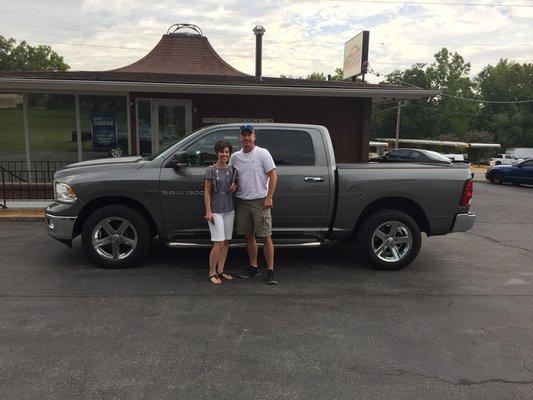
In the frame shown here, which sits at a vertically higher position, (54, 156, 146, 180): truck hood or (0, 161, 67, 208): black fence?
(54, 156, 146, 180): truck hood

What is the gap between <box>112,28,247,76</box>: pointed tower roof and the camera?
750 inches

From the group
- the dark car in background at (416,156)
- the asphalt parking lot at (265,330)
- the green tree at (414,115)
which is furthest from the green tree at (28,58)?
the asphalt parking lot at (265,330)

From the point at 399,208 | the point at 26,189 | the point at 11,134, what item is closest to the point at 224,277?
the point at 399,208

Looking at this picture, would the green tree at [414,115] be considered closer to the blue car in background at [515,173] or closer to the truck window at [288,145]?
the blue car in background at [515,173]

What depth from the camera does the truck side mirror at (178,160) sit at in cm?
573

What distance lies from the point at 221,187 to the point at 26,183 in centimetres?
843

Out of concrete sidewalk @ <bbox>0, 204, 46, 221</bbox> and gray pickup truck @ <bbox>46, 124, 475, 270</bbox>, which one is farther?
concrete sidewalk @ <bbox>0, 204, 46, 221</bbox>

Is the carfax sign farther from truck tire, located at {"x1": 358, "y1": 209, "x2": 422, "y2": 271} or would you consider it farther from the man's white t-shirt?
truck tire, located at {"x1": 358, "y1": 209, "x2": 422, "y2": 271}

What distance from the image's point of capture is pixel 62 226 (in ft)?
19.0

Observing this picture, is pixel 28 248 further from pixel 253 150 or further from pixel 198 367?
pixel 198 367

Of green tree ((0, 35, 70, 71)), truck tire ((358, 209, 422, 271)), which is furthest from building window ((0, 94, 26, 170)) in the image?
green tree ((0, 35, 70, 71))

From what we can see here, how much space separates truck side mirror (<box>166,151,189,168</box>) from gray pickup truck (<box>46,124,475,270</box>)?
0.01 meters

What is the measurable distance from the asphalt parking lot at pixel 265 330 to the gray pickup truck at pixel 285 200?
0.42m

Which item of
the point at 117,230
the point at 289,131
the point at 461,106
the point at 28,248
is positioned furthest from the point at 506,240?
the point at 461,106
